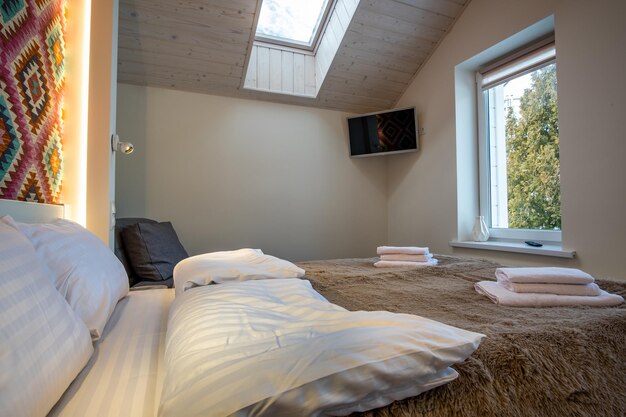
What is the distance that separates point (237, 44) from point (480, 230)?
2551mm

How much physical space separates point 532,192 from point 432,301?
1.96 m

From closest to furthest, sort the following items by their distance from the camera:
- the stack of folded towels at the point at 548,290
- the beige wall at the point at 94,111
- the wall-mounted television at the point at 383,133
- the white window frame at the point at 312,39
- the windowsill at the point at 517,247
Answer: the stack of folded towels at the point at 548,290 < the beige wall at the point at 94,111 < the windowsill at the point at 517,247 < the white window frame at the point at 312,39 < the wall-mounted television at the point at 383,133

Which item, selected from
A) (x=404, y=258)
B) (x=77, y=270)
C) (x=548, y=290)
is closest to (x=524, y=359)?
(x=548, y=290)

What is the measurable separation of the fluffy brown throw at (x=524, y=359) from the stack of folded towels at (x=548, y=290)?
0.04 metres

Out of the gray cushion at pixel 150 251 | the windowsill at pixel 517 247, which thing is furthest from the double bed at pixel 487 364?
the windowsill at pixel 517 247

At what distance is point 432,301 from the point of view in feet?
3.60

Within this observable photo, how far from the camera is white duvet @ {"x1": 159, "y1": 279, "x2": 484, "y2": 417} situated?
44 cm

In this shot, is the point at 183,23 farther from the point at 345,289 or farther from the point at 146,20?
the point at 345,289

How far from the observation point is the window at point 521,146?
235 centimetres

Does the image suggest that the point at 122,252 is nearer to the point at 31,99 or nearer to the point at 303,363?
the point at 31,99

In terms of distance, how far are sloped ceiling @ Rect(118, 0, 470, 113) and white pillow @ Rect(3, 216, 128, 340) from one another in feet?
6.36

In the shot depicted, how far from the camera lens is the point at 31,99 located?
3.77 ft

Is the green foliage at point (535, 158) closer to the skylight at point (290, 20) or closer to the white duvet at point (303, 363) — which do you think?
the skylight at point (290, 20)

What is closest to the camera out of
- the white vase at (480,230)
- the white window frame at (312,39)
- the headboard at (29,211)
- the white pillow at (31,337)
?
the white pillow at (31,337)
